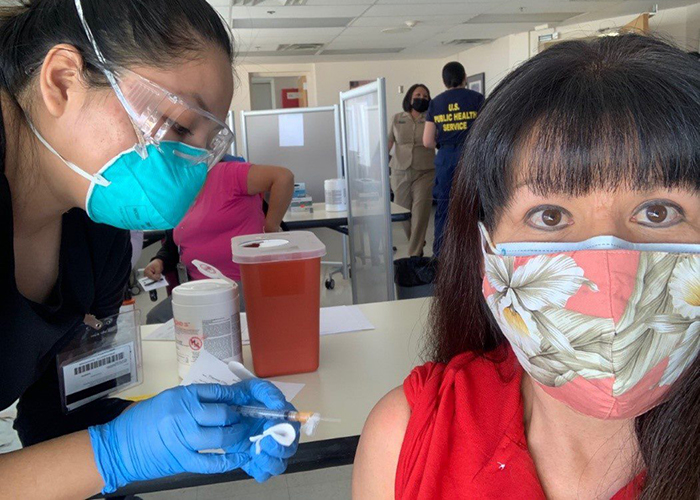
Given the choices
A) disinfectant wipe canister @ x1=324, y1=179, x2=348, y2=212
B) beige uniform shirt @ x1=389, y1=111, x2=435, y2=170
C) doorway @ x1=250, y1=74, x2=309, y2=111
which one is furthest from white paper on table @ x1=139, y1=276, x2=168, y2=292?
doorway @ x1=250, y1=74, x2=309, y2=111

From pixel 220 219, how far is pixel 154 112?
1.74 meters

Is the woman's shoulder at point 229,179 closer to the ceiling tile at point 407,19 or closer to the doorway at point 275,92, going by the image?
the ceiling tile at point 407,19

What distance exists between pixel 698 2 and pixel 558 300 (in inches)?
303

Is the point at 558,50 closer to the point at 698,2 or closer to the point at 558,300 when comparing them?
the point at 558,300

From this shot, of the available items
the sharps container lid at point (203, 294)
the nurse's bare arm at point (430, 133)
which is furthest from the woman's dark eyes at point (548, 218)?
the nurse's bare arm at point (430, 133)

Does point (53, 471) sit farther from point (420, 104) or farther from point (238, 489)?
point (420, 104)

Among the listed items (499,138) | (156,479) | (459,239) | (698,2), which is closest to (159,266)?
(156,479)

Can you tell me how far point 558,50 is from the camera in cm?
90

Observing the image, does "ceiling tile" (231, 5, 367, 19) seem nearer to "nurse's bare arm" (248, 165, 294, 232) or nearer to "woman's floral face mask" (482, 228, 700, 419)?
"nurse's bare arm" (248, 165, 294, 232)

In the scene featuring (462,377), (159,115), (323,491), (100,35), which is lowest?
→ (323,491)

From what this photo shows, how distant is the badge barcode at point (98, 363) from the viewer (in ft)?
4.10

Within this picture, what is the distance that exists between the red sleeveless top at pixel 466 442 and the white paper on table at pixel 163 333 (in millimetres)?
959

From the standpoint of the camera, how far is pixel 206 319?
4.17ft

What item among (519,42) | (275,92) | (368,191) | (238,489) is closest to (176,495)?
(238,489)
